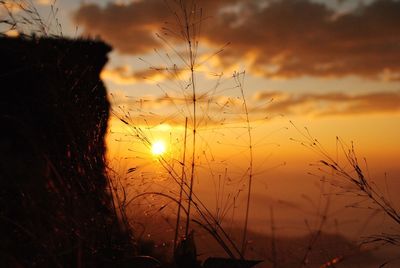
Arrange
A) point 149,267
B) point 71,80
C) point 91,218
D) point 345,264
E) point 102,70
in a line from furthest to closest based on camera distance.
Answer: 1. point 102,70
2. point 71,80
3. point 345,264
4. point 91,218
5. point 149,267

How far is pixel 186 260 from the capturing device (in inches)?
75.2

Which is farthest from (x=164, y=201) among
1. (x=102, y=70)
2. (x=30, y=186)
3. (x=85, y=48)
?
(x=102, y=70)

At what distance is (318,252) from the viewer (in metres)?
1.90

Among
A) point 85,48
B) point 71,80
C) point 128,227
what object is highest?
point 85,48

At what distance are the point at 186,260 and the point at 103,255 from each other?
1.11ft

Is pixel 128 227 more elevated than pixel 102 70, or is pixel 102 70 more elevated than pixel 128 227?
pixel 102 70

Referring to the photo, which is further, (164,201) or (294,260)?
(164,201)

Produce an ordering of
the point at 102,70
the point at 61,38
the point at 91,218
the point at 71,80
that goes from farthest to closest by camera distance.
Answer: the point at 102,70
the point at 71,80
the point at 61,38
the point at 91,218

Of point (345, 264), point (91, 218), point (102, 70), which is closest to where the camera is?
point (91, 218)

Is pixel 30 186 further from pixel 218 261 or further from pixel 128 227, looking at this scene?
pixel 218 261

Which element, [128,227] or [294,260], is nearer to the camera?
[294,260]

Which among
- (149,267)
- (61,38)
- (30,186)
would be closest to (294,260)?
(149,267)

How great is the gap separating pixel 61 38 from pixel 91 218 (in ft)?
3.59

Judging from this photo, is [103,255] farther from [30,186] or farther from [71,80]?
[71,80]
